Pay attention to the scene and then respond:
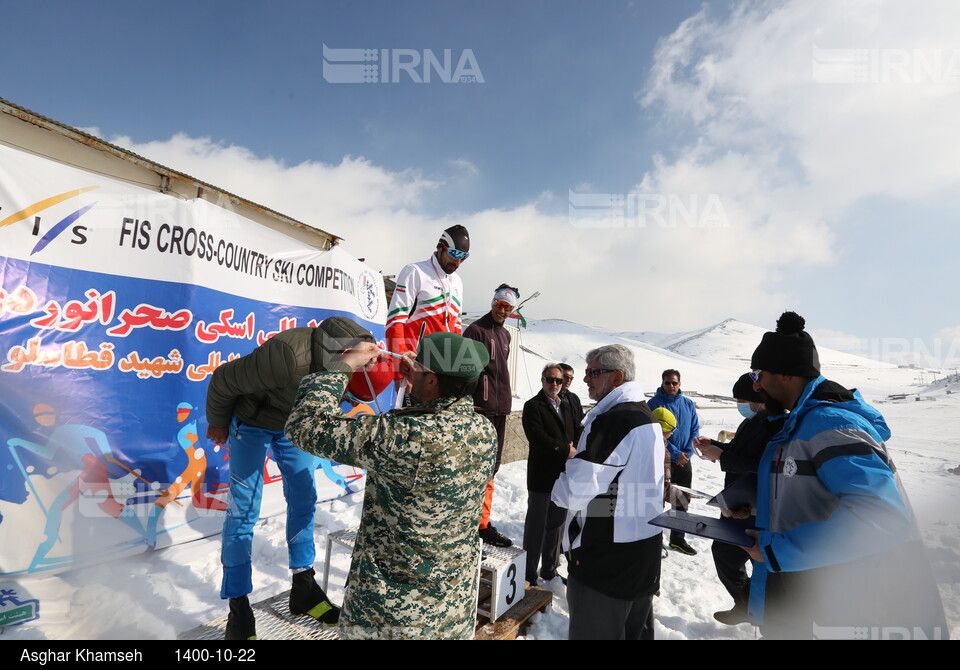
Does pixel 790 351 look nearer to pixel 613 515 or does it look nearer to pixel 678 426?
pixel 613 515

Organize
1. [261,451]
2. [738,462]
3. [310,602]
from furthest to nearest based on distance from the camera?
[738,462] → [261,451] → [310,602]

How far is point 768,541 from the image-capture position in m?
1.86

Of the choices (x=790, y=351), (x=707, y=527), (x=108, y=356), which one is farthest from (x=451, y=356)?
(x=108, y=356)

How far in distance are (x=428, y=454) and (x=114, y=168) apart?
18.1 ft

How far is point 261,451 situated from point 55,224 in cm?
271

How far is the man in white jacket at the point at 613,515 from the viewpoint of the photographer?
2.27 m

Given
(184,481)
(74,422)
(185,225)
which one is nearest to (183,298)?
(185,225)

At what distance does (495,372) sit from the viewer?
379 centimetres

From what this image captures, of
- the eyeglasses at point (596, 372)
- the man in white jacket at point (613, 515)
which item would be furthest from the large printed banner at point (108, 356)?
the eyeglasses at point (596, 372)

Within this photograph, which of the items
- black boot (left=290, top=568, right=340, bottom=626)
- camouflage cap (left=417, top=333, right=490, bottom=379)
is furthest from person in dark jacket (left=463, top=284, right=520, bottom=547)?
camouflage cap (left=417, top=333, right=490, bottom=379)

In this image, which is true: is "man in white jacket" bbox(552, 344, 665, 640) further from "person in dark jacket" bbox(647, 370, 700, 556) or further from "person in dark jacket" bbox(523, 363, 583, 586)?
"person in dark jacket" bbox(647, 370, 700, 556)

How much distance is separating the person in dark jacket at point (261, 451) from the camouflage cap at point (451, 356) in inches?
26.5
